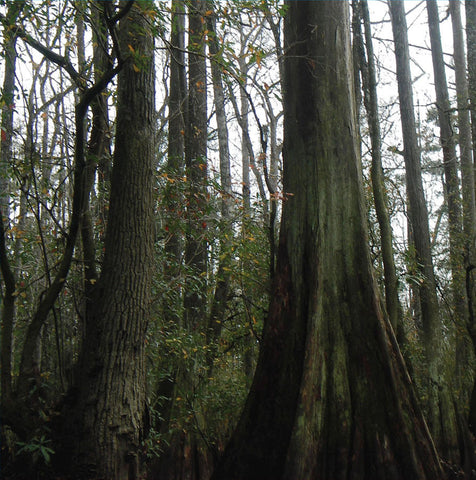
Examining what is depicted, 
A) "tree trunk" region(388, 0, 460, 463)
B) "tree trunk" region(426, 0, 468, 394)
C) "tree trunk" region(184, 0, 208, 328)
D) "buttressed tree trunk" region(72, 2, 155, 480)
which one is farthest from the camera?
"tree trunk" region(426, 0, 468, 394)

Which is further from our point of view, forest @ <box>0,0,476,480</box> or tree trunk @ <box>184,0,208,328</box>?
tree trunk @ <box>184,0,208,328</box>

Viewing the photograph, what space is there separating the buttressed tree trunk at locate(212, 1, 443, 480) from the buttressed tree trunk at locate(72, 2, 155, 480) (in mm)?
1004

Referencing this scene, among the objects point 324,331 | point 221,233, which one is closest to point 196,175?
point 221,233

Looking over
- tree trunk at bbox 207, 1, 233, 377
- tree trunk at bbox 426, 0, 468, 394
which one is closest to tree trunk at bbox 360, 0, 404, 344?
tree trunk at bbox 207, 1, 233, 377

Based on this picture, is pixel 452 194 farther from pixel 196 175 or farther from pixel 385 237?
pixel 196 175

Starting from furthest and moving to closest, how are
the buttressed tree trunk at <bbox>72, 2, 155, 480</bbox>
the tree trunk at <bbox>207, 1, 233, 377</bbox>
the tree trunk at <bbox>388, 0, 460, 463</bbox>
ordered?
the tree trunk at <bbox>388, 0, 460, 463</bbox>
the tree trunk at <bbox>207, 1, 233, 377</bbox>
the buttressed tree trunk at <bbox>72, 2, 155, 480</bbox>

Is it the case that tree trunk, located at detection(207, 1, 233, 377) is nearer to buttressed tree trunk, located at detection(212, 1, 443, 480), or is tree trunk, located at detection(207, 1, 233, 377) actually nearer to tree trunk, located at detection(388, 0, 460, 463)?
buttressed tree trunk, located at detection(212, 1, 443, 480)

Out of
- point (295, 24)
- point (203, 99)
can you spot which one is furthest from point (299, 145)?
point (203, 99)

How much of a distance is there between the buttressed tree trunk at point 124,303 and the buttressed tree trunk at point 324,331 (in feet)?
3.29

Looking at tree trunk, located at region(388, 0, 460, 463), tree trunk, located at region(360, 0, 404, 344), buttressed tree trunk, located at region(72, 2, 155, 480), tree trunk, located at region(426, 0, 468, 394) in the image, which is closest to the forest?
buttressed tree trunk, located at region(72, 2, 155, 480)

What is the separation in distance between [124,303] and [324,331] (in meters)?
1.68

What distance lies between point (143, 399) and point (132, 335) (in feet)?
1.78

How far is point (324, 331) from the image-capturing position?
434 centimetres

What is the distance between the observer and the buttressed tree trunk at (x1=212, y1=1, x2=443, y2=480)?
13.2 ft
